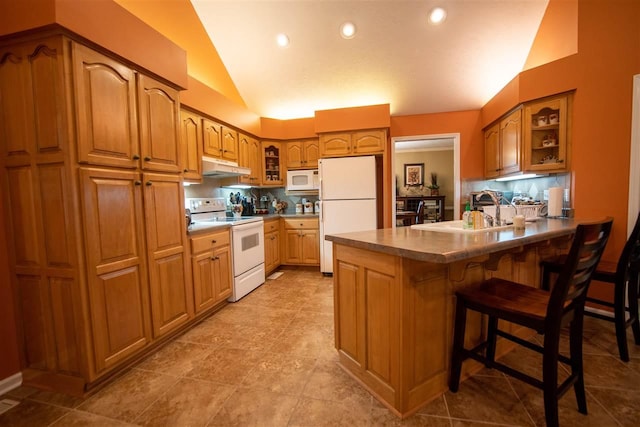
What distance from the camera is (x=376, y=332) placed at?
148cm

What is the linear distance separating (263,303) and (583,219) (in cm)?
318

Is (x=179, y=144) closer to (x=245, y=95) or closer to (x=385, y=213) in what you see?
(x=245, y=95)

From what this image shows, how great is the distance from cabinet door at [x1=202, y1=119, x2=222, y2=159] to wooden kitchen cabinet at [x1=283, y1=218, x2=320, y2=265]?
4.74 feet

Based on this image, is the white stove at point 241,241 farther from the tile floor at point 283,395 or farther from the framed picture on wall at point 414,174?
the framed picture on wall at point 414,174

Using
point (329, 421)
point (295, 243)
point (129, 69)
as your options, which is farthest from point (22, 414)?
point (295, 243)

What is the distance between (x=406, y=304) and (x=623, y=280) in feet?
5.62

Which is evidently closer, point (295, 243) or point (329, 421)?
point (329, 421)

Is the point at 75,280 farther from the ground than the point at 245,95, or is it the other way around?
the point at 245,95

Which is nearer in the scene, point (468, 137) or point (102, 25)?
point (102, 25)

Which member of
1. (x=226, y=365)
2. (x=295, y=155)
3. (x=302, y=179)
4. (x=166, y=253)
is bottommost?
(x=226, y=365)

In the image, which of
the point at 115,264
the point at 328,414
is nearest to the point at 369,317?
the point at 328,414

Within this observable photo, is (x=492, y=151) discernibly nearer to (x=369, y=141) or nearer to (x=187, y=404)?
(x=369, y=141)

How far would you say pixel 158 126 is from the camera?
2023 millimetres

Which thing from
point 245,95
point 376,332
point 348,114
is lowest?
point 376,332
